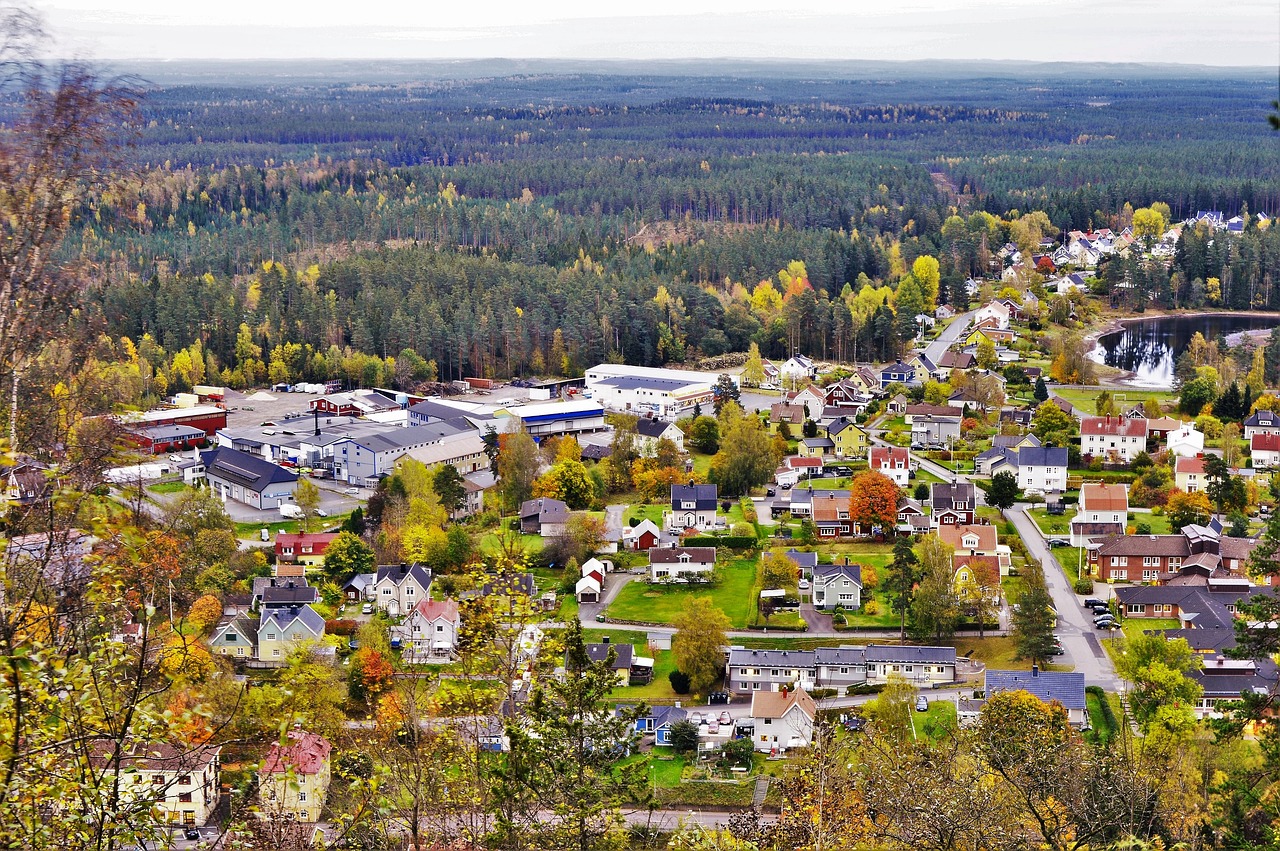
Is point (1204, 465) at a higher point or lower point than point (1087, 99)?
lower

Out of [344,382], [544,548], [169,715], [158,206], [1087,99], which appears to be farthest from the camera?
[1087,99]

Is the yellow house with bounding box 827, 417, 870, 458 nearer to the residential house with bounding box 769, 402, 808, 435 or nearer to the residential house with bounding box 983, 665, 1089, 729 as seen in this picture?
the residential house with bounding box 769, 402, 808, 435

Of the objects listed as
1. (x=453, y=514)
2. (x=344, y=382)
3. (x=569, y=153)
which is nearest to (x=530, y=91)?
(x=569, y=153)

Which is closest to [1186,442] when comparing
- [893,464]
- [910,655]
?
[893,464]

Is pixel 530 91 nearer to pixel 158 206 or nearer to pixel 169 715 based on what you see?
pixel 158 206

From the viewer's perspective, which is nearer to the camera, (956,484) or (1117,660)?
(1117,660)

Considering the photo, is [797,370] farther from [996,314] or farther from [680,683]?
[680,683]
